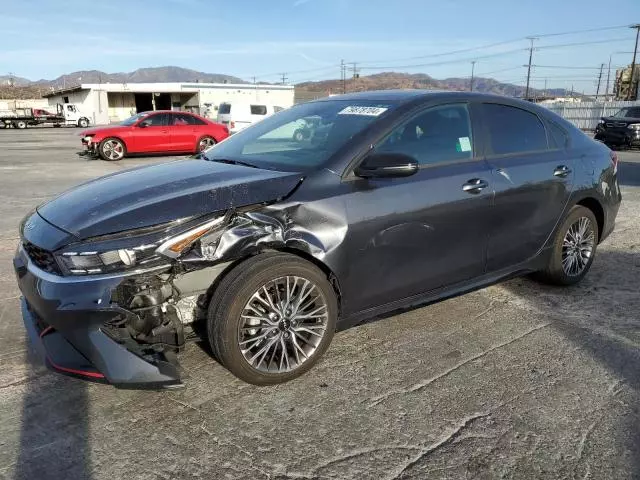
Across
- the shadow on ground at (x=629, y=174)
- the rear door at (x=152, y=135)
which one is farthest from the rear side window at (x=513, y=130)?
the rear door at (x=152, y=135)

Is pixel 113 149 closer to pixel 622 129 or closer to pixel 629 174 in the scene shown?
pixel 629 174

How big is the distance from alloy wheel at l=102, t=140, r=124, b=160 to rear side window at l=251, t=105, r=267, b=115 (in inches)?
330

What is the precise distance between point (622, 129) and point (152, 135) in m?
17.7

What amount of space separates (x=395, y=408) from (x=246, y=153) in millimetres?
2058

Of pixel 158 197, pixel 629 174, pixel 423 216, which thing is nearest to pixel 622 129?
pixel 629 174

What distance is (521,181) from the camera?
386 cm

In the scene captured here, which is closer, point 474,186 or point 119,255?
point 119,255

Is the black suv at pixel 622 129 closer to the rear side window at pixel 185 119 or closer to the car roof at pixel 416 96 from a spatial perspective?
the rear side window at pixel 185 119

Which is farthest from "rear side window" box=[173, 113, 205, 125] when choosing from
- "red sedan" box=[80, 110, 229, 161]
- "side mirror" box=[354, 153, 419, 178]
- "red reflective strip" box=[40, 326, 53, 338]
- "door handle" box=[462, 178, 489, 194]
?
"red reflective strip" box=[40, 326, 53, 338]

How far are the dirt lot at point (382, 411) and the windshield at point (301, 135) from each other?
4.15ft

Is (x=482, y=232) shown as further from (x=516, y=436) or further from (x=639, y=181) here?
(x=639, y=181)

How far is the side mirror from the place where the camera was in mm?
3068

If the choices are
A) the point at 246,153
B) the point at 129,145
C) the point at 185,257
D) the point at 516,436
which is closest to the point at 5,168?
the point at 129,145

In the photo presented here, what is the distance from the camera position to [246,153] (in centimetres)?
380
